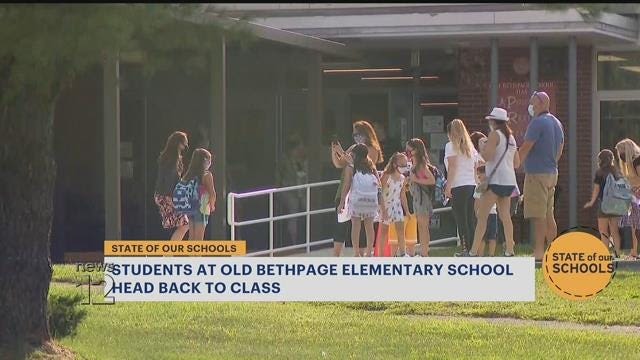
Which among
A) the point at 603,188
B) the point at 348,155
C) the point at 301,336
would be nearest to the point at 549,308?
the point at 301,336

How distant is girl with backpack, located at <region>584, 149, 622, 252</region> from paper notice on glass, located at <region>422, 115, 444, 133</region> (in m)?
5.00

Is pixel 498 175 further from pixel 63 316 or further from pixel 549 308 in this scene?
pixel 63 316

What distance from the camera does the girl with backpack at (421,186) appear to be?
1395 cm

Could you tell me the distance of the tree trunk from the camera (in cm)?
794

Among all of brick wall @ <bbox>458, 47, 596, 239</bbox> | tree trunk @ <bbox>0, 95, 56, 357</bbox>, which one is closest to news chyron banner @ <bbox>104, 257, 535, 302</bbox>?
tree trunk @ <bbox>0, 95, 56, 357</bbox>

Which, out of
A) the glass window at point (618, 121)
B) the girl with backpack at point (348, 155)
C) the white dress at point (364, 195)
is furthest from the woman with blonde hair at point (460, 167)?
the glass window at point (618, 121)

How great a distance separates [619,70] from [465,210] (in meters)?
7.15

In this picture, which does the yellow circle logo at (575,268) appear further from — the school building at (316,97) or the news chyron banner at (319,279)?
the school building at (316,97)

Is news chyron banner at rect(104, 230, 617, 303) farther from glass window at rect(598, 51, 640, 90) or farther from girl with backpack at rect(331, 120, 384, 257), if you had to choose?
glass window at rect(598, 51, 640, 90)

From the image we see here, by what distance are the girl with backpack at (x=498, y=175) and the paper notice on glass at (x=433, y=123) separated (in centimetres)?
710

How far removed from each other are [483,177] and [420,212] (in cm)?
101

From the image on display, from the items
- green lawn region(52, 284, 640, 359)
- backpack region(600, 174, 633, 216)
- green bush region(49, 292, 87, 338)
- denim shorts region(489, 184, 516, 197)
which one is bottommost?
green lawn region(52, 284, 640, 359)

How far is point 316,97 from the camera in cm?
1794

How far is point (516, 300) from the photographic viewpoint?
1147cm
